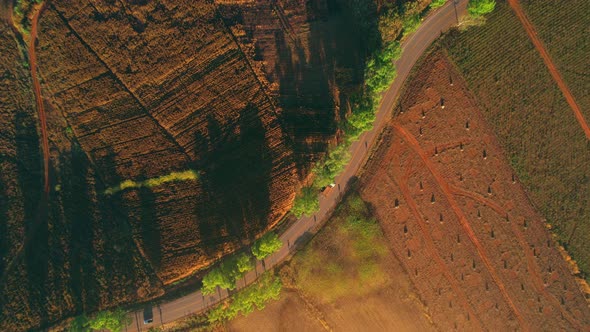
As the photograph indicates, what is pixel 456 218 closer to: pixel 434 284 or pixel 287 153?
pixel 434 284

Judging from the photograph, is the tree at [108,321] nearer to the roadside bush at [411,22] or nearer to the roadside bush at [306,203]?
the roadside bush at [306,203]

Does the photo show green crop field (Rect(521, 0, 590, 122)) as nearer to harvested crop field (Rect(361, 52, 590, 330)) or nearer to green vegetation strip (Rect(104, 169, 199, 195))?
harvested crop field (Rect(361, 52, 590, 330))

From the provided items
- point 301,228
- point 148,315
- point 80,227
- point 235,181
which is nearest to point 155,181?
point 235,181

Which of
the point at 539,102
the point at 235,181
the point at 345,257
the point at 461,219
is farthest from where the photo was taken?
the point at 345,257

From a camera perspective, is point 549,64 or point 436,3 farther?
point 549,64

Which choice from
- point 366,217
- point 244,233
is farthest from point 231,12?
point 366,217

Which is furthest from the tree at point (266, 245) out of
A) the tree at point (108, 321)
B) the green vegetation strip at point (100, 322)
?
the green vegetation strip at point (100, 322)

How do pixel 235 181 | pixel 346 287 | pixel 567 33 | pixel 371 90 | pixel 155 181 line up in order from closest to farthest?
pixel 371 90 → pixel 567 33 → pixel 235 181 → pixel 155 181 → pixel 346 287

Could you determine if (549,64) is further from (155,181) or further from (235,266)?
(155,181)
